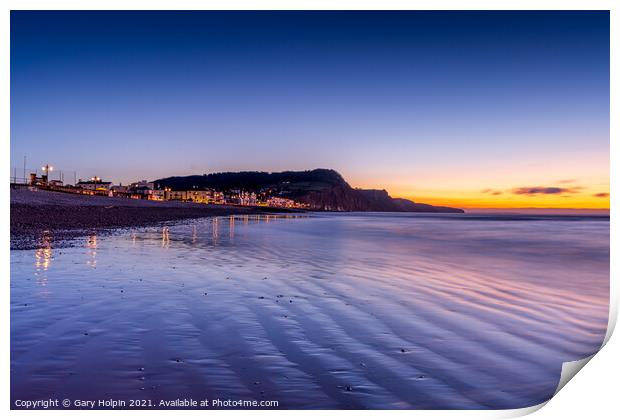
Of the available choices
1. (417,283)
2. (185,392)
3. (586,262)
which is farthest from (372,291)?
(586,262)

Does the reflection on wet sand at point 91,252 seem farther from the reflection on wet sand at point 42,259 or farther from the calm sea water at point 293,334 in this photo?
the reflection on wet sand at point 42,259

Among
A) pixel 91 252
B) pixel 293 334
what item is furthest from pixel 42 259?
pixel 293 334

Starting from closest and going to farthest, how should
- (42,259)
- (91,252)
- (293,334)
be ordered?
1. (293,334)
2. (42,259)
3. (91,252)

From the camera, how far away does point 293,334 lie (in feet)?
21.1

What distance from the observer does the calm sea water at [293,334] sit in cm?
473

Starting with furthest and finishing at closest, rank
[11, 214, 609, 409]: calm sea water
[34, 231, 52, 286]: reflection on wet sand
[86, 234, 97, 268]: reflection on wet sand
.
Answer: [86, 234, 97, 268]: reflection on wet sand < [34, 231, 52, 286]: reflection on wet sand < [11, 214, 609, 409]: calm sea water

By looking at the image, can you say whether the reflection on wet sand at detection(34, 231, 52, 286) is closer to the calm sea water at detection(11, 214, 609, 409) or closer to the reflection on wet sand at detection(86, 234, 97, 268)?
the calm sea water at detection(11, 214, 609, 409)

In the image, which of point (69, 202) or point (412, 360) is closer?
point (412, 360)

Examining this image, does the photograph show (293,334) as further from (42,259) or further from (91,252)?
(91,252)

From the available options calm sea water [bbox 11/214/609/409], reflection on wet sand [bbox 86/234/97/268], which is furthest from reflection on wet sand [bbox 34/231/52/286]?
reflection on wet sand [bbox 86/234/97/268]

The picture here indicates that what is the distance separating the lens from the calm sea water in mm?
4734

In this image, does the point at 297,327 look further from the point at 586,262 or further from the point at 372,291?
the point at 586,262
